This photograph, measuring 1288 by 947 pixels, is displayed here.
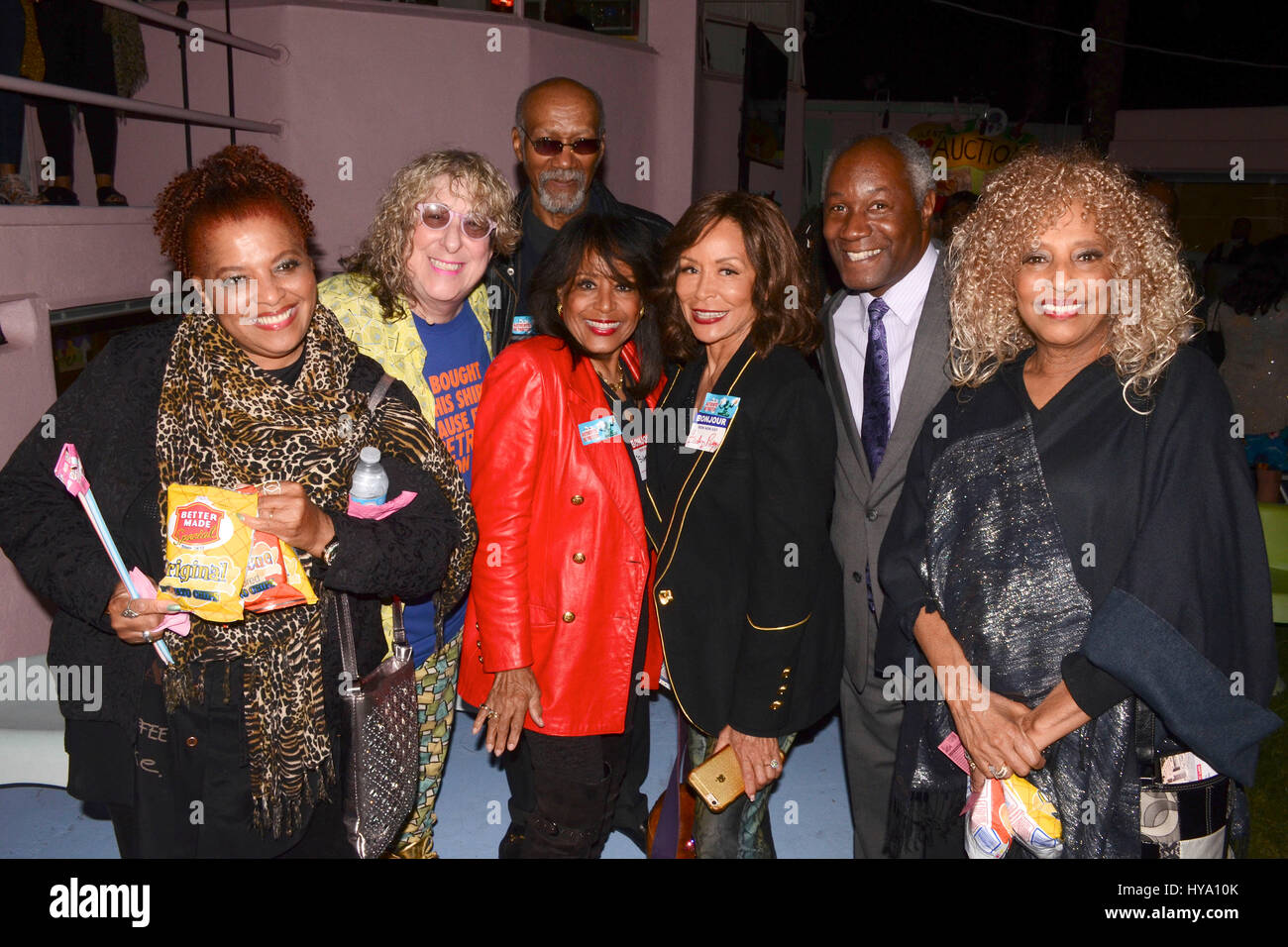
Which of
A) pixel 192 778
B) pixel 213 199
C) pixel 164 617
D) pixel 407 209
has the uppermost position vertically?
pixel 407 209

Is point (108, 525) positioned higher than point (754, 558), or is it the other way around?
point (108, 525)

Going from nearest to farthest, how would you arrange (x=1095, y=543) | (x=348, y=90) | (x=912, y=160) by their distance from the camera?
(x=1095, y=543), (x=912, y=160), (x=348, y=90)

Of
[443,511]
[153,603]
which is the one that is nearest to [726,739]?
[443,511]

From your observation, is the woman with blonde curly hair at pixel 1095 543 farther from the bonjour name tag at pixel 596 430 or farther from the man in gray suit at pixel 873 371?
the bonjour name tag at pixel 596 430

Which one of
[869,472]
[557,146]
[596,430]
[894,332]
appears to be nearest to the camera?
[596,430]

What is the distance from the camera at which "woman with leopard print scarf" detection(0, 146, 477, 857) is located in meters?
1.99

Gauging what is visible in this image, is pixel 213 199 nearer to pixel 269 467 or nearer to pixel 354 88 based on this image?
pixel 269 467

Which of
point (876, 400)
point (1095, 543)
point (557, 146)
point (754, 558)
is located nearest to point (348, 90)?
point (557, 146)

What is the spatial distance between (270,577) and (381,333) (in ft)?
3.15

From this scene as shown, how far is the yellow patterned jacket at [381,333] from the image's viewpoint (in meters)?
2.63

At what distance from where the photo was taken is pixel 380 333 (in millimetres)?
2648

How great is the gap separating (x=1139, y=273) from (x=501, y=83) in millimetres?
6323

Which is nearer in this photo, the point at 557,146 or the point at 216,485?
the point at 216,485

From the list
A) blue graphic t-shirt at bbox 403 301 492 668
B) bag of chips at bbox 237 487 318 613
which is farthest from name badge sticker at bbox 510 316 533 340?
bag of chips at bbox 237 487 318 613
